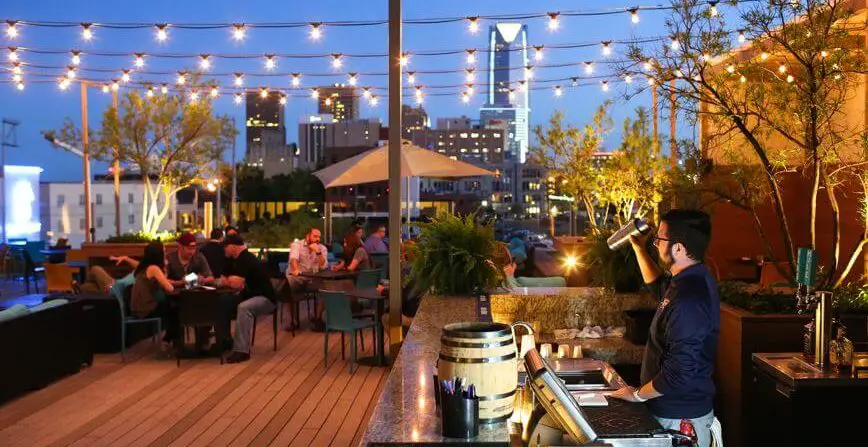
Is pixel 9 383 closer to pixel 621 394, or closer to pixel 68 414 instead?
pixel 68 414

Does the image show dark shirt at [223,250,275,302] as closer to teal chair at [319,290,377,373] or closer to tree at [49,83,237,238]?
teal chair at [319,290,377,373]

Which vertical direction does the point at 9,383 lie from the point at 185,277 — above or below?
below

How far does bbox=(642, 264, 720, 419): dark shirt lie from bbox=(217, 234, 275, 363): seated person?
20.9ft

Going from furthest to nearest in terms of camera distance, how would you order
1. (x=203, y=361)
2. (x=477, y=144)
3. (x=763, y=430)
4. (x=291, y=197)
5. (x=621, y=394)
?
(x=477, y=144) < (x=291, y=197) < (x=203, y=361) < (x=763, y=430) < (x=621, y=394)

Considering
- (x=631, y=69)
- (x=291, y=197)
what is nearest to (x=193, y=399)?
(x=631, y=69)

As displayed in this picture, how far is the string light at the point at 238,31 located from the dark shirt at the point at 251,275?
358 cm

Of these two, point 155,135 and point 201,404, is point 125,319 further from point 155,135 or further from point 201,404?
point 155,135

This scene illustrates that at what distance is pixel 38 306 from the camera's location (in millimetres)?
7668

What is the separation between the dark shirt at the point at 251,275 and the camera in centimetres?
916

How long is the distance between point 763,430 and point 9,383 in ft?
20.2

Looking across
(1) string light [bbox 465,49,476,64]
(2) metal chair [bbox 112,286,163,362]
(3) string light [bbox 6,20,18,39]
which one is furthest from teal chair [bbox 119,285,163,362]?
(1) string light [bbox 465,49,476,64]

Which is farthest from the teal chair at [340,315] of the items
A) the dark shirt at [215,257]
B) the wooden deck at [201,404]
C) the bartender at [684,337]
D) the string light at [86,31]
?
the string light at [86,31]

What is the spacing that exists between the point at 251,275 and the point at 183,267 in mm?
903

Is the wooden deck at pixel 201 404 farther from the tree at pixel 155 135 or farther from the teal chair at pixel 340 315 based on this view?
the tree at pixel 155 135
